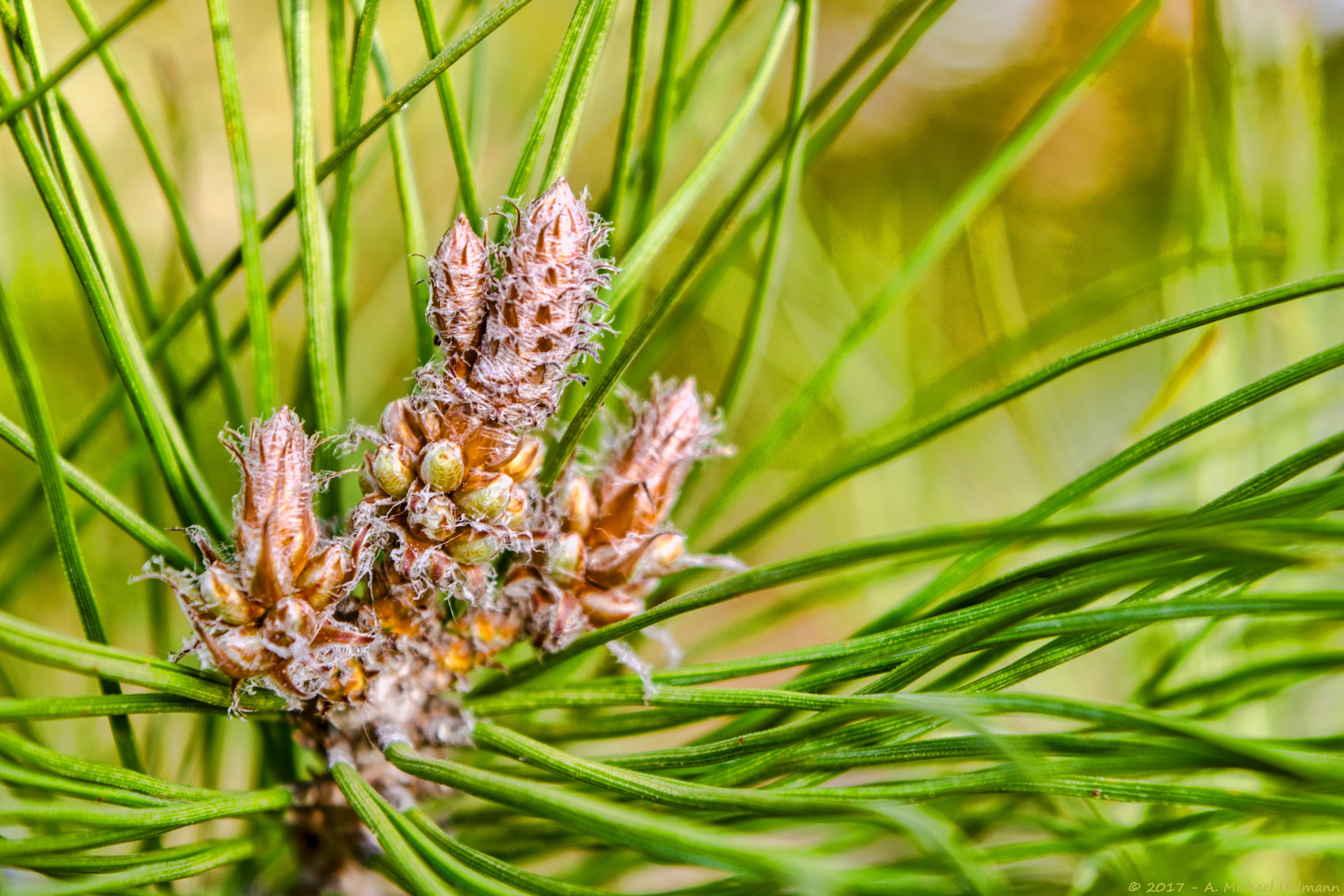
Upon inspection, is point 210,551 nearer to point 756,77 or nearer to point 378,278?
point 756,77

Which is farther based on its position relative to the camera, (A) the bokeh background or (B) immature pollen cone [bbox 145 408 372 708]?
(A) the bokeh background

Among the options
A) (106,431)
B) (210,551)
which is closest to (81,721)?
(106,431)

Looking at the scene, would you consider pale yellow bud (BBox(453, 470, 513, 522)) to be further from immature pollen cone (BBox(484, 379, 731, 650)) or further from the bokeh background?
the bokeh background

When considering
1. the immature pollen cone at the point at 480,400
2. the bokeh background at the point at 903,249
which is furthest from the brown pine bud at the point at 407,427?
the bokeh background at the point at 903,249

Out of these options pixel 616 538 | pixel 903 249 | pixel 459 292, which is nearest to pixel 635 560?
pixel 616 538

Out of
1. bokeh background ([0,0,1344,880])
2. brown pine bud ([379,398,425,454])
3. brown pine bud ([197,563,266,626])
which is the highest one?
bokeh background ([0,0,1344,880])

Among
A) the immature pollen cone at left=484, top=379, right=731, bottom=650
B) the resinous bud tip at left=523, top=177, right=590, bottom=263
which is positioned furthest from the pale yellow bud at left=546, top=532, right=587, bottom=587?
the resinous bud tip at left=523, top=177, right=590, bottom=263
